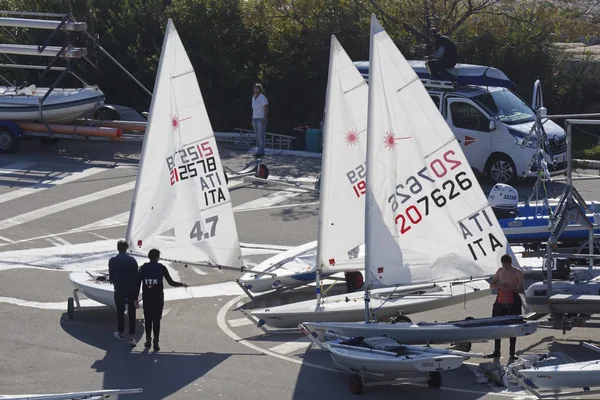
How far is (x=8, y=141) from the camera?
26594 mm

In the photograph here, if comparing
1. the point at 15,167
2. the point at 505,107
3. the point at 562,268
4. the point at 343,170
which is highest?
the point at 505,107

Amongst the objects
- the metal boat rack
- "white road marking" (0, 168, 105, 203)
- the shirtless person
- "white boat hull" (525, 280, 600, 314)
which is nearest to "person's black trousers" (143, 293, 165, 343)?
the shirtless person

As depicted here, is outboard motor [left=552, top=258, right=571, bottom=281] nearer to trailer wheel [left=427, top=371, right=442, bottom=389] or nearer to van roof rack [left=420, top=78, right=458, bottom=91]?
trailer wheel [left=427, top=371, right=442, bottom=389]

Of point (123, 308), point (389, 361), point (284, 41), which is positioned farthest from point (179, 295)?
point (284, 41)

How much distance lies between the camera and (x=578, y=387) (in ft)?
36.3

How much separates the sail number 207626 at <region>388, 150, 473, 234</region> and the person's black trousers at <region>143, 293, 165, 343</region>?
11.1 ft

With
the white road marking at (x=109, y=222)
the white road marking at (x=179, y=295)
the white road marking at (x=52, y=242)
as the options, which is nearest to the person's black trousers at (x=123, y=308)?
the white road marking at (x=179, y=295)

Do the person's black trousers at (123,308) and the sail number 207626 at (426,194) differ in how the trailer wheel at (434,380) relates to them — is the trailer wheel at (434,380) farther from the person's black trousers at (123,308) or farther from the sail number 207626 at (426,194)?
the person's black trousers at (123,308)

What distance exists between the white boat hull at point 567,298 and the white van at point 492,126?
31.0 feet

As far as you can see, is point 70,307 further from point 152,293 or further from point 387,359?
point 387,359

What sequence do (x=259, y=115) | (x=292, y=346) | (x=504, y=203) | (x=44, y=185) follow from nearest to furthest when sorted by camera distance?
(x=292, y=346)
(x=504, y=203)
(x=44, y=185)
(x=259, y=115)

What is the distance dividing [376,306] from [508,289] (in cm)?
187

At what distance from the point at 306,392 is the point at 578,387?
313 cm

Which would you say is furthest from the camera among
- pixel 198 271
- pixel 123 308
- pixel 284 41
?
pixel 284 41
